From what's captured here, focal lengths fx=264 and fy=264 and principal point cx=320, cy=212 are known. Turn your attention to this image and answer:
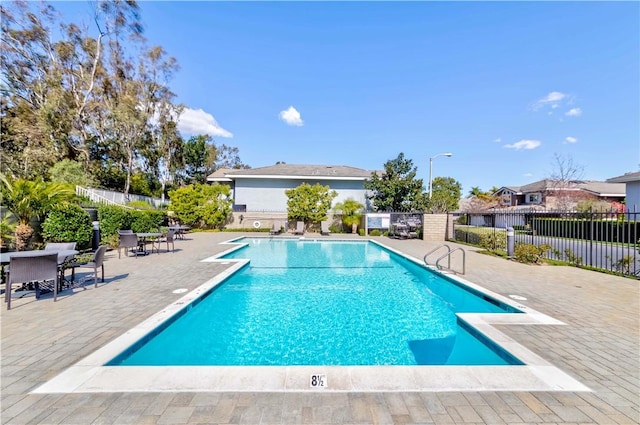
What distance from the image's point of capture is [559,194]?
25969mm

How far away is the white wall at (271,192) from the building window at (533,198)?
21.9 metres

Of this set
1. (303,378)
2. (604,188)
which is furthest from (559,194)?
(303,378)

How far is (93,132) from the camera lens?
23.9 meters

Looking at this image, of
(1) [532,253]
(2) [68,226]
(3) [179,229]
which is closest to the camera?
(2) [68,226]

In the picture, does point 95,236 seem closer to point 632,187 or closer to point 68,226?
point 68,226

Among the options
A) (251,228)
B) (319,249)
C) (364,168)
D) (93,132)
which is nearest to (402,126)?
(364,168)

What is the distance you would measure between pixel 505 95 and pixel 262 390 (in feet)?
61.9

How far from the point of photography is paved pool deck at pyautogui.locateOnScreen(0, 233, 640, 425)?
2102mm

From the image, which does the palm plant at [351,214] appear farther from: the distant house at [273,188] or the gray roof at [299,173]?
the gray roof at [299,173]

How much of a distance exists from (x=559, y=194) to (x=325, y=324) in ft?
104

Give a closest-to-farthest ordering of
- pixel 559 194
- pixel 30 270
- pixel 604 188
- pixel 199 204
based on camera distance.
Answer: pixel 30 270 → pixel 199 204 → pixel 559 194 → pixel 604 188

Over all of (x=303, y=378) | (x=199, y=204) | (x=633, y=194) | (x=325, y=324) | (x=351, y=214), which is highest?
(x=633, y=194)

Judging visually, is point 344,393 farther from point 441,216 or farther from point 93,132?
point 93,132

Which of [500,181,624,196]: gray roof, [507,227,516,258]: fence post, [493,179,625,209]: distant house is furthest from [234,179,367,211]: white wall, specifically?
[500,181,624,196]: gray roof
